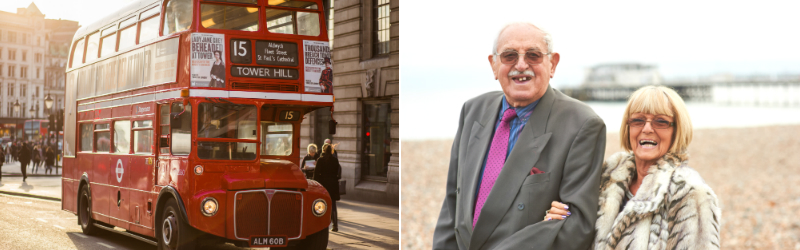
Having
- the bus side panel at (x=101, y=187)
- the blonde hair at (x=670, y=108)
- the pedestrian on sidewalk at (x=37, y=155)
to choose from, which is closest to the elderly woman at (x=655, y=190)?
the blonde hair at (x=670, y=108)

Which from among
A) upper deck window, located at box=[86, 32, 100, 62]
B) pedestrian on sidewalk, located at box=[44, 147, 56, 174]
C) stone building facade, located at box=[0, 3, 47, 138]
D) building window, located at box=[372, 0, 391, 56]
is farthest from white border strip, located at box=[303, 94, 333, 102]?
pedestrian on sidewalk, located at box=[44, 147, 56, 174]

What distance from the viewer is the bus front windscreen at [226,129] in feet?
26.1

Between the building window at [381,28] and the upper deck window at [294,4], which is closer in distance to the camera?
the upper deck window at [294,4]

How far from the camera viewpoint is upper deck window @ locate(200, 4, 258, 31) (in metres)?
7.93

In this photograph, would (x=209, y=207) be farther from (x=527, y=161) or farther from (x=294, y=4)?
(x=527, y=161)

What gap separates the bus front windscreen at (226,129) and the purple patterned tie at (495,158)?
4.96 meters

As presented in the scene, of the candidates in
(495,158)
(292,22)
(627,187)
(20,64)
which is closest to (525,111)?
(495,158)

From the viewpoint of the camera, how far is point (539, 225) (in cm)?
335

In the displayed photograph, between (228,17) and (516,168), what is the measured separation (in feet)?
17.8

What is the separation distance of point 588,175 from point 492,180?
1.74 ft

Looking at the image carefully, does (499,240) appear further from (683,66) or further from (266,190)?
(683,66)

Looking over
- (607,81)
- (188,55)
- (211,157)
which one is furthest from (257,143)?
(607,81)

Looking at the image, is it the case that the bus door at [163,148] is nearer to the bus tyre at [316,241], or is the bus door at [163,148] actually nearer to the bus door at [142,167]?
the bus door at [142,167]

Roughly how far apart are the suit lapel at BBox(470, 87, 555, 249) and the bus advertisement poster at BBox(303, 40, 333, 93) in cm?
527
